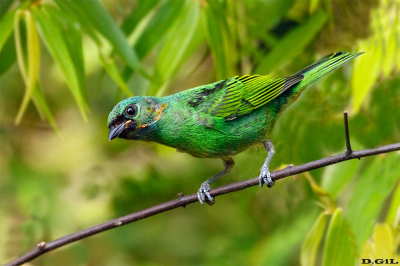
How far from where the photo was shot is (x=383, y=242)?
2385mm

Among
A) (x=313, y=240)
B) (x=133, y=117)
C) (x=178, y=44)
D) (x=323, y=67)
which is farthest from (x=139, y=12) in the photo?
(x=313, y=240)

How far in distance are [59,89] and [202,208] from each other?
6.77 feet

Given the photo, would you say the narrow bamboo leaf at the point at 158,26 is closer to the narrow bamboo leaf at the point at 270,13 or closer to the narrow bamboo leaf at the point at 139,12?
the narrow bamboo leaf at the point at 139,12

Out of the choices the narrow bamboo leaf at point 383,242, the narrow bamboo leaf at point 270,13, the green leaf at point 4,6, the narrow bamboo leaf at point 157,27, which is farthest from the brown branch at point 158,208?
the narrow bamboo leaf at point 270,13

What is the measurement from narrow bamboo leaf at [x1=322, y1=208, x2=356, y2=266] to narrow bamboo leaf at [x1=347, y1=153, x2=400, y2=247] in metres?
0.28

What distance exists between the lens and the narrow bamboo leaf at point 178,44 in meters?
3.19

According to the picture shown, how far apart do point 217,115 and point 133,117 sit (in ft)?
1.77

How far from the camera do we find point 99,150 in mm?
5129

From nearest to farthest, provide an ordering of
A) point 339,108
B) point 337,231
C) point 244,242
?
point 337,231, point 339,108, point 244,242

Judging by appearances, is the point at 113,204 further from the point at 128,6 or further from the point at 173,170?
the point at 128,6

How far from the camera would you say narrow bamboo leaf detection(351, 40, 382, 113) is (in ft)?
10.2

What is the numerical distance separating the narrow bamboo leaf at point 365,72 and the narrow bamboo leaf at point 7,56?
2.31m

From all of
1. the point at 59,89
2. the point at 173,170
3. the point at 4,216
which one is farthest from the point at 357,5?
the point at 4,216

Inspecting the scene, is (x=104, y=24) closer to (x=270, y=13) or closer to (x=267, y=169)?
(x=267, y=169)
